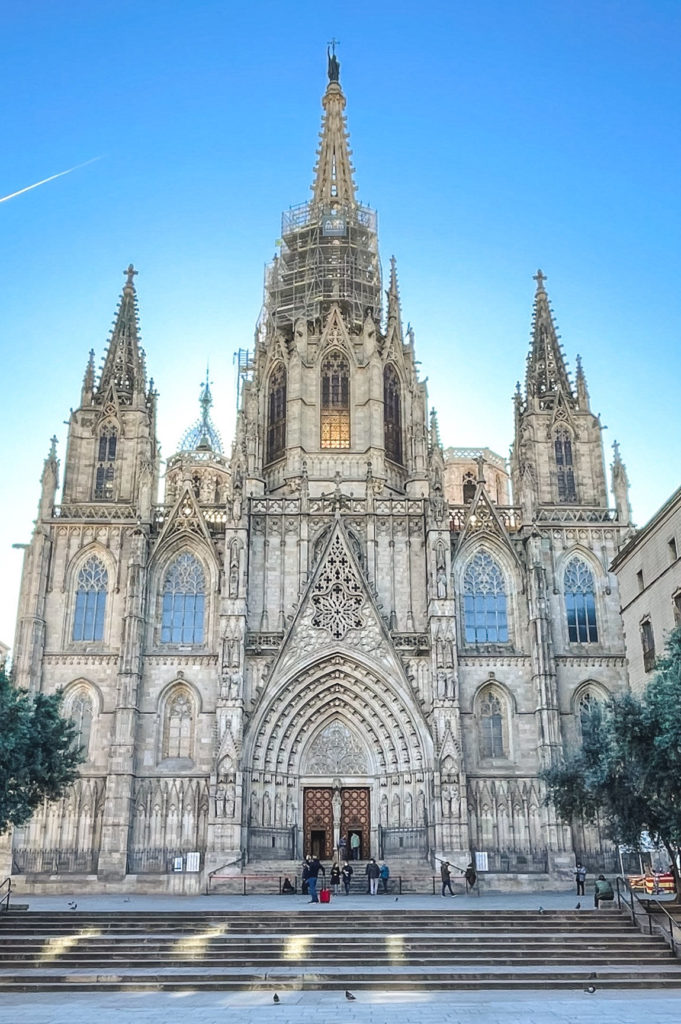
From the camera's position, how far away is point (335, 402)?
49.3m

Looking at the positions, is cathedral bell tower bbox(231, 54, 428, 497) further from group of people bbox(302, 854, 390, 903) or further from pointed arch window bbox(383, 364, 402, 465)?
group of people bbox(302, 854, 390, 903)

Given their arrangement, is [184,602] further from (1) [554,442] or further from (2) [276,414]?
(1) [554,442]

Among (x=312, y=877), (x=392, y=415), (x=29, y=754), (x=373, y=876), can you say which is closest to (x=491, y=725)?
(x=373, y=876)

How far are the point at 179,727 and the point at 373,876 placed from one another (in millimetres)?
11649

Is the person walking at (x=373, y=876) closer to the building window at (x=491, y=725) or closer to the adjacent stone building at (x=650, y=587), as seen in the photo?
the building window at (x=491, y=725)

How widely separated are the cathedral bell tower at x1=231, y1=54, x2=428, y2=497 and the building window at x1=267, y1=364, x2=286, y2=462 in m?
0.06

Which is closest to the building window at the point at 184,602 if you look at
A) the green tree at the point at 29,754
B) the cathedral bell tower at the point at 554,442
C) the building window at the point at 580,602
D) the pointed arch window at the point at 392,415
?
the pointed arch window at the point at 392,415

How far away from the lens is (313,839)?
40.5m

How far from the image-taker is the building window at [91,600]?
4281 cm

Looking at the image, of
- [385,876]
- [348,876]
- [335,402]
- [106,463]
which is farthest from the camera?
[335,402]

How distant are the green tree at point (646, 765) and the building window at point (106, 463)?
89.8 feet

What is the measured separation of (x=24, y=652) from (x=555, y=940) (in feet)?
87.5

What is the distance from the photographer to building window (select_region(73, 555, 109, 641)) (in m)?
42.8

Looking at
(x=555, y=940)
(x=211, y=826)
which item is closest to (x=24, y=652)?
(x=211, y=826)
